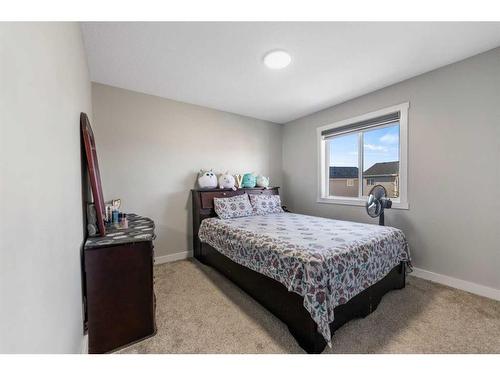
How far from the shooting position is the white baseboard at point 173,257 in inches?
118

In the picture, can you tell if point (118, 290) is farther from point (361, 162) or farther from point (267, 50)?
point (361, 162)

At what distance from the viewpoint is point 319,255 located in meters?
1.47

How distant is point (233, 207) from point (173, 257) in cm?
119

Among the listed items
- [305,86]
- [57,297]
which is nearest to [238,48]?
[305,86]

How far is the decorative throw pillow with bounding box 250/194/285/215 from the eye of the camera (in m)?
3.32

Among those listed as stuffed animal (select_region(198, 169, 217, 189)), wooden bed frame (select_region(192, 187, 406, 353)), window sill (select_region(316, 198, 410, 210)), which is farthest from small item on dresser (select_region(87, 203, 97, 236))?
window sill (select_region(316, 198, 410, 210))

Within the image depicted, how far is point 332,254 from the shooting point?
4.96ft

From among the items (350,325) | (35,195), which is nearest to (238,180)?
(350,325)

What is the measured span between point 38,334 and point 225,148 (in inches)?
127

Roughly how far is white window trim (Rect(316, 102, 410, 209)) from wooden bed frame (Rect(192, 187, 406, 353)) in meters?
0.95

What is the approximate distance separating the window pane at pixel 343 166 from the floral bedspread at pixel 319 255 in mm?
1175

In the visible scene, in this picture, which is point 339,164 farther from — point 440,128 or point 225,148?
point 225,148

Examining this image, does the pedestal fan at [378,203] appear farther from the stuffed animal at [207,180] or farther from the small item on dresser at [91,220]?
the small item on dresser at [91,220]

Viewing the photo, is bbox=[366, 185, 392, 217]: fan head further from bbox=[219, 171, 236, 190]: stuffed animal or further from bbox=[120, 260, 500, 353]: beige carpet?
bbox=[219, 171, 236, 190]: stuffed animal
